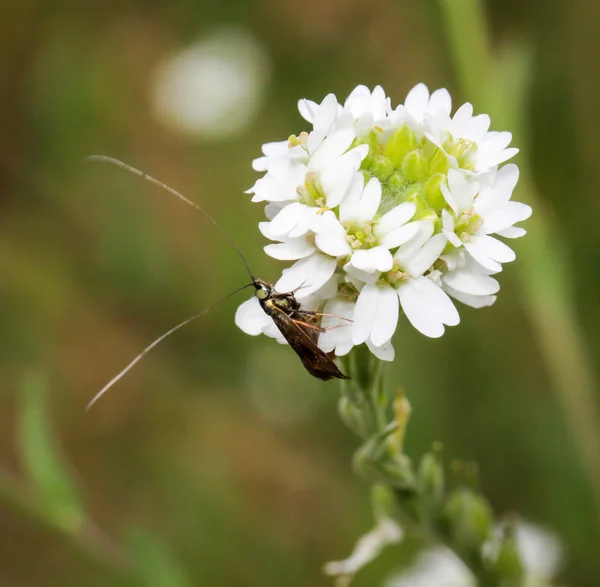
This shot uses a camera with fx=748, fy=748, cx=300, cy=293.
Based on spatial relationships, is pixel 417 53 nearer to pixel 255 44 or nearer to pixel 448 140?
pixel 255 44

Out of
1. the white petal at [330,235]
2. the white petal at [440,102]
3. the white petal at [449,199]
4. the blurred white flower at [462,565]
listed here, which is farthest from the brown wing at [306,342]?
the blurred white flower at [462,565]

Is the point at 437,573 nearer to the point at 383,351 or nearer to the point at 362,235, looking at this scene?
the point at 383,351

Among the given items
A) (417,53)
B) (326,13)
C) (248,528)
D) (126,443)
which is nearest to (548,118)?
(417,53)

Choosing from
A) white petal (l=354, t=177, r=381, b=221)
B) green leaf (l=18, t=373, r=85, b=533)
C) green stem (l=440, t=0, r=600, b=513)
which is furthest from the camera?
green stem (l=440, t=0, r=600, b=513)

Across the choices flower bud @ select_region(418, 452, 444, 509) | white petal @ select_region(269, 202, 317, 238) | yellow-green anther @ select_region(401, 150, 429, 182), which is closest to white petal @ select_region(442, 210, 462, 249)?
yellow-green anther @ select_region(401, 150, 429, 182)

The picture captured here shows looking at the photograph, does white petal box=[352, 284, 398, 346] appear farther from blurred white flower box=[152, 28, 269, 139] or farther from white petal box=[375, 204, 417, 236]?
blurred white flower box=[152, 28, 269, 139]

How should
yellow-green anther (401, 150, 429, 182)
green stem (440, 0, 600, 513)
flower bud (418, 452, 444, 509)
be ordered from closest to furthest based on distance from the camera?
1. yellow-green anther (401, 150, 429, 182)
2. flower bud (418, 452, 444, 509)
3. green stem (440, 0, 600, 513)

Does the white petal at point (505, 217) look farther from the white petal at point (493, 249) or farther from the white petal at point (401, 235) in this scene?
the white petal at point (401, 235)
